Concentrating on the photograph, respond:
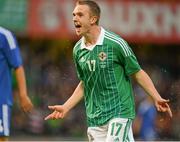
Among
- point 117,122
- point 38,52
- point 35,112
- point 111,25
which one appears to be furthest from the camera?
point 38,52

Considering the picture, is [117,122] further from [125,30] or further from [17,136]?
[125,30]

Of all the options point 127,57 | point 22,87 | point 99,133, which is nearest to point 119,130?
point 99,133

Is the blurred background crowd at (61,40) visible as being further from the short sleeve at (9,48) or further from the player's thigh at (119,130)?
the player's thigh at (119,130)

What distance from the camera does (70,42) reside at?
1051 inches

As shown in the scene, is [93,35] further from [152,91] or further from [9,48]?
[9,48]

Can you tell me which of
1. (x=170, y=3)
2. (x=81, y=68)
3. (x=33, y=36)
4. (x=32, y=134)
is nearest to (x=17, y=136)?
(x=32, y=134)

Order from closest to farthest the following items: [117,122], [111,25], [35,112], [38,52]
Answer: [117,122], [35,112], [111,25], [38,52]

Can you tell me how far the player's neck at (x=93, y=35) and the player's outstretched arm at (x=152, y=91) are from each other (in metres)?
0.50

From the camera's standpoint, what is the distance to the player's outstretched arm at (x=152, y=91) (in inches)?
367

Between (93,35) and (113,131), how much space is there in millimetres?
911

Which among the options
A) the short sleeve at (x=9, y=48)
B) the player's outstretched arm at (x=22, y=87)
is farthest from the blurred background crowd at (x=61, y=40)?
the short sleeve at (x=9, y=48)

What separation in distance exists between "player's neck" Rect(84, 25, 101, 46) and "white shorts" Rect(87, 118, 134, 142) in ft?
2.49

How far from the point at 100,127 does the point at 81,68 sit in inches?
23.2

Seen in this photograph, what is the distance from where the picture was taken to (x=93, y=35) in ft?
31.3
